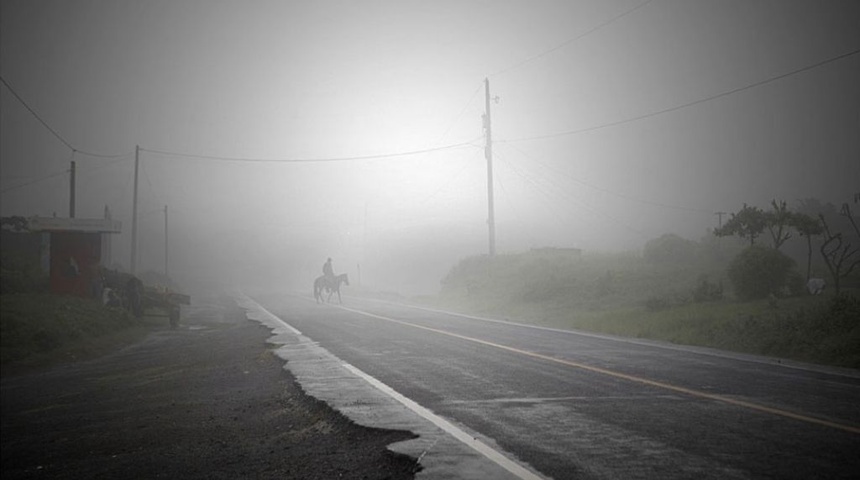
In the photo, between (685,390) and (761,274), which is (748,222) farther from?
(685,390)

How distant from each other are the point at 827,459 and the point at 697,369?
5.20 m

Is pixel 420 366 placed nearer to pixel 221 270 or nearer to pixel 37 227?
pixel 37 227

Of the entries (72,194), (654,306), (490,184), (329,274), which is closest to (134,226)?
(72,194)

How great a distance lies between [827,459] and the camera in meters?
4.05

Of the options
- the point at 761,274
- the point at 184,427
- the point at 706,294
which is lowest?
the point at 184,427

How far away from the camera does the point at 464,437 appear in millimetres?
4973

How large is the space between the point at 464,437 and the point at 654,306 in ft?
51.4

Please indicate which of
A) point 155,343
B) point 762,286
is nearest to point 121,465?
point 155,343

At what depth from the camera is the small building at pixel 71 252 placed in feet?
83.4

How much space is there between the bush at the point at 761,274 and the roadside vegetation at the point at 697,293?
1.3 inches

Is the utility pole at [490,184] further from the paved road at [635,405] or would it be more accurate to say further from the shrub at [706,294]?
the paved road at [635,405]

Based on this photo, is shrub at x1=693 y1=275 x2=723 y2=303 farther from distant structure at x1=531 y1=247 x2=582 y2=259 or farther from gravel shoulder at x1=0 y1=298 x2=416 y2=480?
distant structure at x1=531 y1=247 x2=582 y2=259

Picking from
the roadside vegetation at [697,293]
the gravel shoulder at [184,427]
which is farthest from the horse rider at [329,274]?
the gravel shoulder at [184,427]

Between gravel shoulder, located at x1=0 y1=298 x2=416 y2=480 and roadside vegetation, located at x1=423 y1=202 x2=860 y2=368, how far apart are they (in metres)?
9.57
